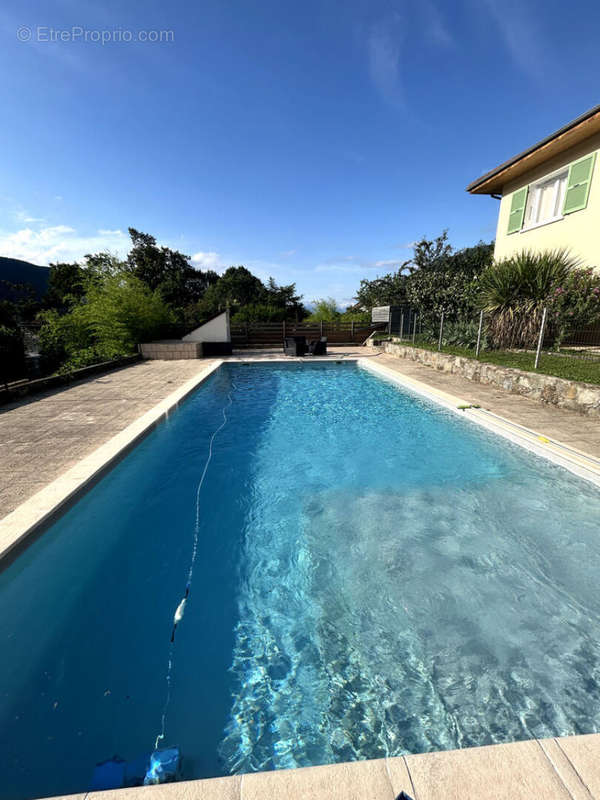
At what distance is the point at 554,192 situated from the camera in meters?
11.2

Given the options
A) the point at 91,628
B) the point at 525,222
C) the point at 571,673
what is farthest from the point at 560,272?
the point at 91,628

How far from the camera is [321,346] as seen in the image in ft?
53.5

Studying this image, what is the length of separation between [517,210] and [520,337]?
537cm

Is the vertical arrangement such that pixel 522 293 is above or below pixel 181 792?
above

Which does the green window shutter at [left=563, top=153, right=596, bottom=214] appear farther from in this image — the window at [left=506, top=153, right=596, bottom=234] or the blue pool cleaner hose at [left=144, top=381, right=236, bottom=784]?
the blue pool cleaner hose at [left=144, top=381, right=236, bottom=784]

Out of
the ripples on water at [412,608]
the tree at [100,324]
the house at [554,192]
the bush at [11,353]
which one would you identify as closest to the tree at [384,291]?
the house at [554,192]

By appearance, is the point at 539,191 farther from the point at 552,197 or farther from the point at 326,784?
the point at 326,784

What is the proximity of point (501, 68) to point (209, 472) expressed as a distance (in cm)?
1318

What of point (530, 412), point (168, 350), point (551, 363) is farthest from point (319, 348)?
point (530, 412)

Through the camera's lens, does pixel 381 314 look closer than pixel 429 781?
No

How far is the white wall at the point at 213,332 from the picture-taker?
661 inches

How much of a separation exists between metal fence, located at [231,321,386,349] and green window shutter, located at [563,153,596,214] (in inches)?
449

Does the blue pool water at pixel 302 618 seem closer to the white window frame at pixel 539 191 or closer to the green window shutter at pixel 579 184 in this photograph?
the green window shutter at pixel 579 184

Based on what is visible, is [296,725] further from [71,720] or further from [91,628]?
[91,628]
